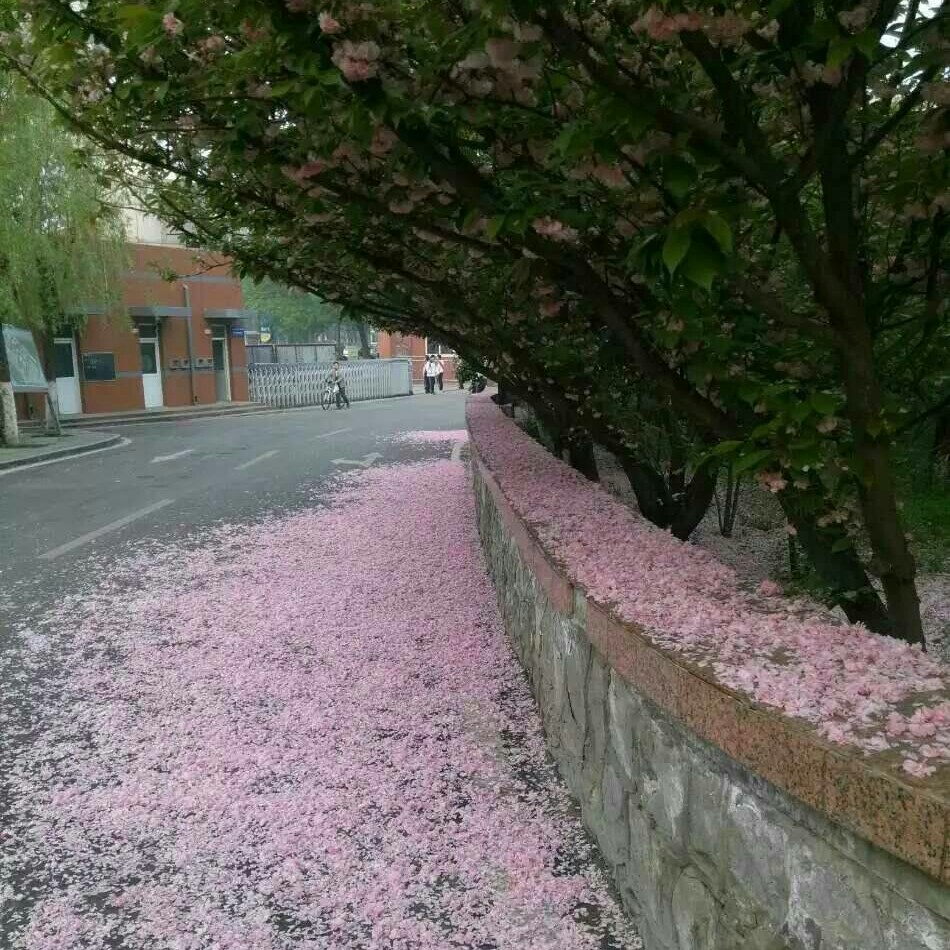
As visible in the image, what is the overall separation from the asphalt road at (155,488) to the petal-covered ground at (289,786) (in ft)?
5.82

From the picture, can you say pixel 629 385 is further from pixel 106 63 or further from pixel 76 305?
pixel 76 305

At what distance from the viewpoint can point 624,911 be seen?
2.81 metres

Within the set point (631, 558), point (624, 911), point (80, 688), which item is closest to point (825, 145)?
point (631, 558)

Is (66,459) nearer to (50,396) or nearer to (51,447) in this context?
(51,447)

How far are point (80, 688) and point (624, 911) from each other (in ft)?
10.9

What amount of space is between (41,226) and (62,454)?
485 centimetres

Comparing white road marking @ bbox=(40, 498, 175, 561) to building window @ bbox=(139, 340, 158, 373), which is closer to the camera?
white road marking @ bbox=(40, 498, 175, 561)

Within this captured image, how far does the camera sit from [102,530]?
9.42 meters

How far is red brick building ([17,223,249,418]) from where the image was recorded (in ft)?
82.1

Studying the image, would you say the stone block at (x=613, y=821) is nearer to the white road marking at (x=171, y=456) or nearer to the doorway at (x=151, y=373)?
the white road marking at (x=171, y=456)

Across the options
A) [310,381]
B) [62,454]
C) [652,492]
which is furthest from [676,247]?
[310,381]

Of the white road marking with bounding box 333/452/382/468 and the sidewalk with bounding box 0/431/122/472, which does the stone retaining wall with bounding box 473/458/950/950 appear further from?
the sidewalk with bounding box 0/431/122/472

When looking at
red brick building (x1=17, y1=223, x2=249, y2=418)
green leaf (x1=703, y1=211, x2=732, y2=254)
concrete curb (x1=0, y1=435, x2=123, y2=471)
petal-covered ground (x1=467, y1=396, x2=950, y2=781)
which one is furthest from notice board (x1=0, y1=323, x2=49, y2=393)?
green leaf (x1=703, y1=211, x2=732, y2=254)

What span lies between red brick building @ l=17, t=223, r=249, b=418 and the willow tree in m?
4.17
